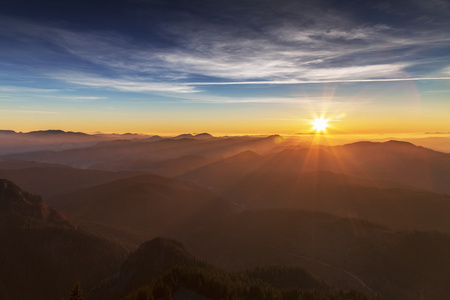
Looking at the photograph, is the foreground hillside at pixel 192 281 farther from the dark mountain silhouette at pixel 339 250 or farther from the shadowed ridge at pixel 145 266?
the dark mountain silhouette at pixel 339 250

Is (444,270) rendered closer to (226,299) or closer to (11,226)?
(226,299)

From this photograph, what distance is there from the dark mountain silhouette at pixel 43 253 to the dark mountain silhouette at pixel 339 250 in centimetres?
A: 5044

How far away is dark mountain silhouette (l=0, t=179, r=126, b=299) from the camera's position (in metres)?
93.2

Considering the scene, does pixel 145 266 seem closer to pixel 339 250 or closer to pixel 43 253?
pixel 43 253

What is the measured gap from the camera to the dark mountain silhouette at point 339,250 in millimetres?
94938

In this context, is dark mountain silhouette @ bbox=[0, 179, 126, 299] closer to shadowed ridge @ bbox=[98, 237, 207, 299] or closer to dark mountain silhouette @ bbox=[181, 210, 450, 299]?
shadowed ridge @ bbox=[98, 237, 207, 299]

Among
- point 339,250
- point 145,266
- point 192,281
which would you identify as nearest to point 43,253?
point 145,266

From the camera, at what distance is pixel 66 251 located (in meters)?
105

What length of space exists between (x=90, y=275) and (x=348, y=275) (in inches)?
3749

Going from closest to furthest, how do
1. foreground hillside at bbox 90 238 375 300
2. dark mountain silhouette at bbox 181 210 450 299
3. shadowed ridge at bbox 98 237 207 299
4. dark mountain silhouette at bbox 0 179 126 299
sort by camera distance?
foreground hillside at bbox 90 238 375 300, shadowed ridge at bbox 98 237 207 299, dark mountain silhouette at bbox 0 179 126 299, dark mountain silhouette at bbox 181 210 450 299

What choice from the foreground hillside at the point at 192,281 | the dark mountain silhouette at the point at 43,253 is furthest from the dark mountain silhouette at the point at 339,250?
the dark mountain silhouette at the point at 43,253

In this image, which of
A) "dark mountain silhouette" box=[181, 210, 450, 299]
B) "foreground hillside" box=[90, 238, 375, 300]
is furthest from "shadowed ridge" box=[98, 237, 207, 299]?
"dark mountain silhouette" box=[181, 210, 450, 299]

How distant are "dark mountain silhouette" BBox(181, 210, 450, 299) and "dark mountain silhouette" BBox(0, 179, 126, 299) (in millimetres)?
50439

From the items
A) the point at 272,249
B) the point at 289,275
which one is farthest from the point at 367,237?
the point at 289,275
